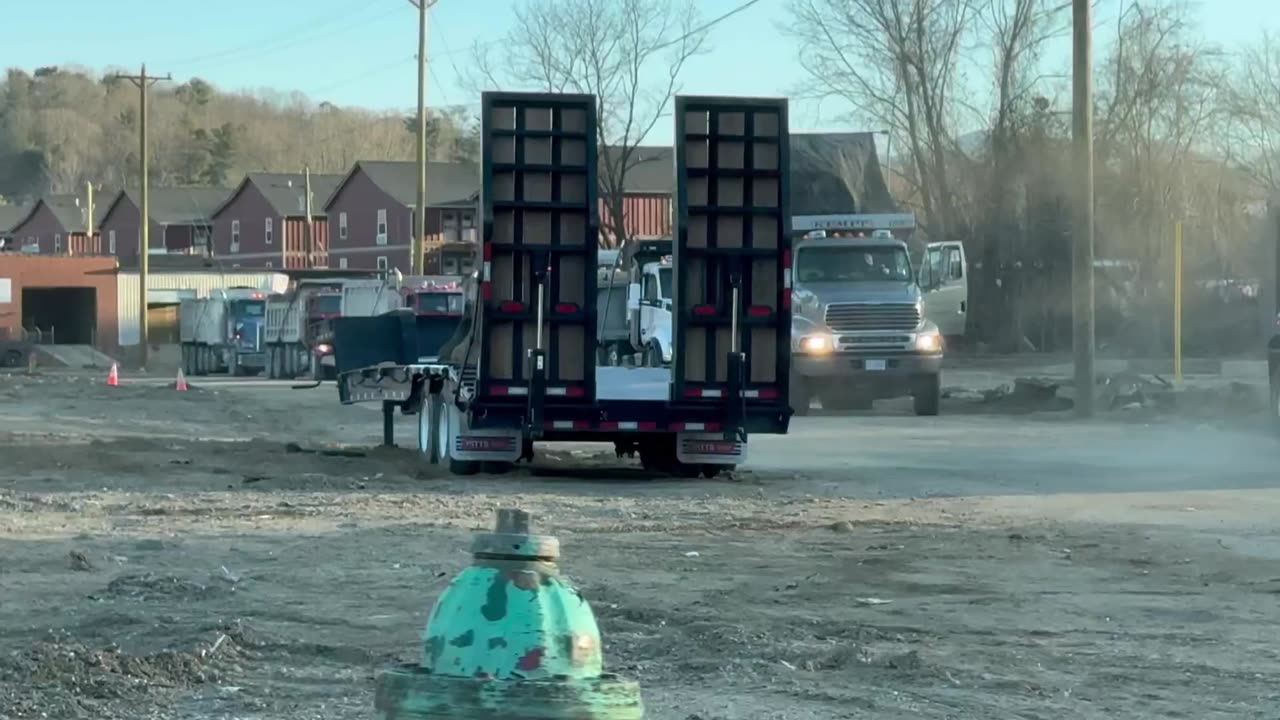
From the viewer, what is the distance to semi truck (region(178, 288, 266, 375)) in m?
63.9

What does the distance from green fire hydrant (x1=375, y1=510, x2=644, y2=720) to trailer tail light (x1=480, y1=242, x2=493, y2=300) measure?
552 inches

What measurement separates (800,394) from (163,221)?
99775mm

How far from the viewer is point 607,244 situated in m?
69.1

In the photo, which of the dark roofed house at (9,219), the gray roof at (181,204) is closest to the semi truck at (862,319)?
the gray roof at (181,204)

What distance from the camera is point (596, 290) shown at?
18.3 metres

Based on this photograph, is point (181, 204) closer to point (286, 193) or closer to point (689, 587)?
point (286, 193)


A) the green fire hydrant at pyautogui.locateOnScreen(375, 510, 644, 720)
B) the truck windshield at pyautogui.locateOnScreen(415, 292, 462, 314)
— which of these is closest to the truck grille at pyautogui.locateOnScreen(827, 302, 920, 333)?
the truck windshield at pyautogui.locateOnScreen(415, 292, 462, 314)

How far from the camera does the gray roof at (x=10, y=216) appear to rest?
150000 millimetres

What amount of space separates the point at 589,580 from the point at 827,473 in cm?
890

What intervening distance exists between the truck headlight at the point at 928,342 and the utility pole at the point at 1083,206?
208cm

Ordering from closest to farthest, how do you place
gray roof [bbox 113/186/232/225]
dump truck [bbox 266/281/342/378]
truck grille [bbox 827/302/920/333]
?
1. truck grille [bbox 827/302/920/333]
2. dump truck [bbox 266/281/342/378]
3. gray roof [bbox 113/186/232/225]

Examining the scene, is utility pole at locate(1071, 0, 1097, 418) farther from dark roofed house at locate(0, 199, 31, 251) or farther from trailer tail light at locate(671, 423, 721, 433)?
dark roofed house at locate(0, 199, 31, 251)

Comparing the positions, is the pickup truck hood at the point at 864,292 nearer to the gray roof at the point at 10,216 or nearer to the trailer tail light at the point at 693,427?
the trailer tail light at the point at 693,427

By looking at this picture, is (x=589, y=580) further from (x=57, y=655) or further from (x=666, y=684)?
(x=57, y=655)
